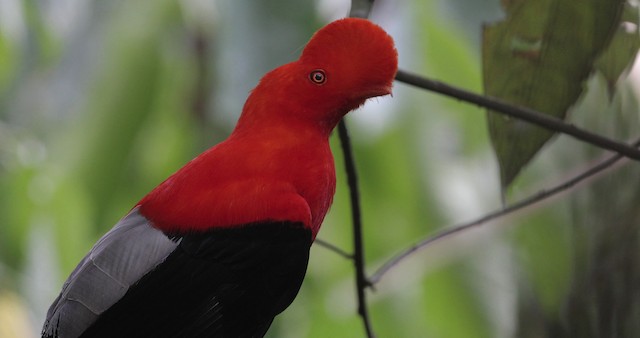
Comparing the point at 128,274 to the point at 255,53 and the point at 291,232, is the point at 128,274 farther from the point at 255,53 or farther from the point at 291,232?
the point at 255,53

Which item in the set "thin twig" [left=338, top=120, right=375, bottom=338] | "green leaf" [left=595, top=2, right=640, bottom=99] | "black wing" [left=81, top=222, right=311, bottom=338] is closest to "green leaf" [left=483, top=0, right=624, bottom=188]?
"green leaf" [left=595, top=2, right=640, bottom=99]

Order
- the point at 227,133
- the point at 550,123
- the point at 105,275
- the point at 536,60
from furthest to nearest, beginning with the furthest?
the point at 227,133 < the point at 536,60 < the point at 550,123 < the point at 105,275

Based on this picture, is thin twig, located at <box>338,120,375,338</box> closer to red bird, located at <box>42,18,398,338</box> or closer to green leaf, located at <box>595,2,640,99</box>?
red bird, located at <box>42,18,398,338</box>

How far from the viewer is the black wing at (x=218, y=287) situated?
1.03m

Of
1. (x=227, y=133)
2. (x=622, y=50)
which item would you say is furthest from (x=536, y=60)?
(x=227, y=133)

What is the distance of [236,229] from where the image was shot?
1087 millimetres

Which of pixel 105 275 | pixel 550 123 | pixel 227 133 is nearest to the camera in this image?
pixel 105 275

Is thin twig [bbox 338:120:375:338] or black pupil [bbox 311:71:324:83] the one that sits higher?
black pupil [bbox 311:71:324:83]

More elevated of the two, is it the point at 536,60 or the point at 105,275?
the point at 536,60

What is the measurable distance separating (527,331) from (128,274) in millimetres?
623

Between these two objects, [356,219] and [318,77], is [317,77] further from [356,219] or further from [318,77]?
[356,219]

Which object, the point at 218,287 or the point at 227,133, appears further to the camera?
the point at 227,133

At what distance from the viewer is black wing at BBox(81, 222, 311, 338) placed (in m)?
1.03

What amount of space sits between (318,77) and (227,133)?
93 centimetres
